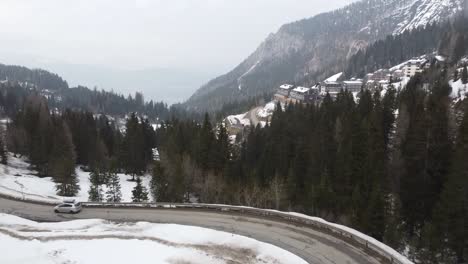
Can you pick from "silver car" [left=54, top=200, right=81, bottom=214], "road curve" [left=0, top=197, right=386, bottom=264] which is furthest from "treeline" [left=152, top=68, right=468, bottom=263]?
"silver car" [left=54, top=200, right=81, bottom=214]

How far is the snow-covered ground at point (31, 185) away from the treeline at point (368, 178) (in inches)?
397

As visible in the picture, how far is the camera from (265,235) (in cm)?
2942

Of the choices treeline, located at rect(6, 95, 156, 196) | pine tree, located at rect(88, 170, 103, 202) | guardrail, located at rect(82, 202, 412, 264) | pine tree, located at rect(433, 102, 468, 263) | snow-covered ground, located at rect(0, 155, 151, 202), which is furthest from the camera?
treeline, located at rect(6, 95, 156, 196)

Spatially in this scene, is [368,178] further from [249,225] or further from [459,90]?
[459,90]

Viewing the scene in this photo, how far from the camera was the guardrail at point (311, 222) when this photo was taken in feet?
79.9

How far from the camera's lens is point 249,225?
103 feet

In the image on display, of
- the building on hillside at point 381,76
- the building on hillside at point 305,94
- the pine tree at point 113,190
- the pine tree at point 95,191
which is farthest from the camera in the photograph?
the building on hillside at point 305,94

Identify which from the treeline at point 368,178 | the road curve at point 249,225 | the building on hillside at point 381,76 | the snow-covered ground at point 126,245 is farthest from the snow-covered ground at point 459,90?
the building on hillside at point 381,76

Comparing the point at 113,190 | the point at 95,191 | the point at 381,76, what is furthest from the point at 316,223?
the point at 381,76

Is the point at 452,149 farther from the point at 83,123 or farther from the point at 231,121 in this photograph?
the point at 231,121

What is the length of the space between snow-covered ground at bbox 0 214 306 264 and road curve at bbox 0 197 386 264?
167 centimetres

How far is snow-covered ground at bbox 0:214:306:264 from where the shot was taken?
81.1 ft

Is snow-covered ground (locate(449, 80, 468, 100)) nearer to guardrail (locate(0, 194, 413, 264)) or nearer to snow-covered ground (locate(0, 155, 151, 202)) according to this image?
guardrail (locate(0, 194, 413, 264))

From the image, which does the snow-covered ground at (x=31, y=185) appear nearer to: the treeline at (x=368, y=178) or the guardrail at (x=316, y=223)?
the guardrail at (x=316, y=223)
